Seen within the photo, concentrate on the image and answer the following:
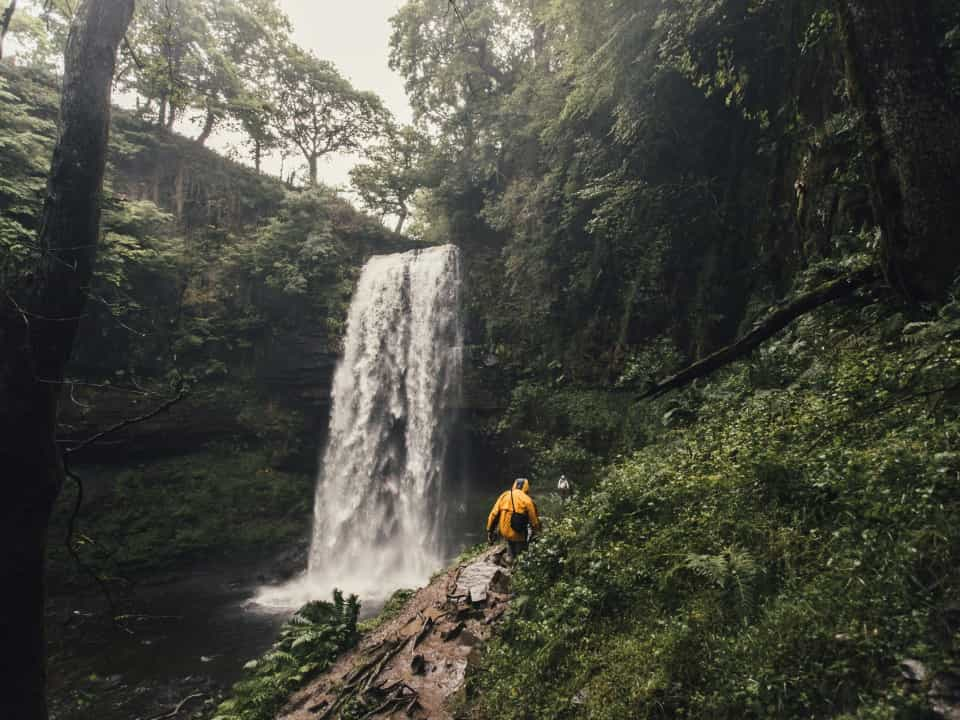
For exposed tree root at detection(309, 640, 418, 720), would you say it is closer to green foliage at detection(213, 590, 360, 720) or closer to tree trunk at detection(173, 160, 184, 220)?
green foliage at detection(213, 590, 360, 720)

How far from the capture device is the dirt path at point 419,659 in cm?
489

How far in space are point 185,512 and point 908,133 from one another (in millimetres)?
18034

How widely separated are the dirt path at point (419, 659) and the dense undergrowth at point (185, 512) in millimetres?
10027

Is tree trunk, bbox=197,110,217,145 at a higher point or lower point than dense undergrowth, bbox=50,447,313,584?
higher

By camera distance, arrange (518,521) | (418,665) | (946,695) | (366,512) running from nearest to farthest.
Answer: (946,695) → (418,665) → (518,521) → (366,512)

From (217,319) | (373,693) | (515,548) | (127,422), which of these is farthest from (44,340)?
(217,319)

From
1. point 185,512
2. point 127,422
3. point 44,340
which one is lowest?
point 185,512

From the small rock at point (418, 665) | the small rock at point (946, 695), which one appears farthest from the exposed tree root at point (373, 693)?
the small rock at point (946, 695)

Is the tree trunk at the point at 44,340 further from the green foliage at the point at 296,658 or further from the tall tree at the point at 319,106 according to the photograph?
the tall tree at the point at 319,106

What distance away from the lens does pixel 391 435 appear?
55.0 feet

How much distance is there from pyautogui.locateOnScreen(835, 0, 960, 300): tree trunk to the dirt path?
4.95 m

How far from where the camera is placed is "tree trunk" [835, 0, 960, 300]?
3102mm

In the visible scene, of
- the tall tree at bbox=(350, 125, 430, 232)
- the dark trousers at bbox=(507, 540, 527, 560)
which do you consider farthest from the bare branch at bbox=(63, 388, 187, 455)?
the tall tree at bbox=(350, 125, 430, 232)

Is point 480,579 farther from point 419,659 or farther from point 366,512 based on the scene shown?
point 366,512
